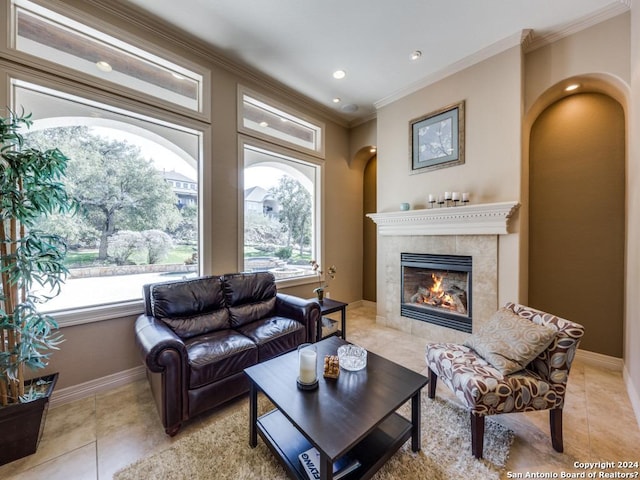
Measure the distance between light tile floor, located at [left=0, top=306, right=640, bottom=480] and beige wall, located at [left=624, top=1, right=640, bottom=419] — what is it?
22cm

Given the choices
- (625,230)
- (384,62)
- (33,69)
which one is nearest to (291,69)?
(384,62)

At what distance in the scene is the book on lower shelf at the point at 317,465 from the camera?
131 cm

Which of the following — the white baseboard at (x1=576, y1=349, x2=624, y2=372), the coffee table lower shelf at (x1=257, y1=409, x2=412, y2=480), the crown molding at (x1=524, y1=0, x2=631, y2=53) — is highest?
the crown molding at (x1=524, y1=0, x2=631, y2=53)

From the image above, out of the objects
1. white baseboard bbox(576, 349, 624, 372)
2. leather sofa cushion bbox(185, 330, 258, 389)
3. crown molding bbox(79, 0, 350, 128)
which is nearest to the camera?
leather sofa cushion bbox(185, 330, 258, 389)

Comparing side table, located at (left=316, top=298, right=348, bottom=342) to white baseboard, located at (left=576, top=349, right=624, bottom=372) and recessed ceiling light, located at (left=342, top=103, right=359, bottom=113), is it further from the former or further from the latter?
recessed ceiling light, located at (left=342, top=103, right=359, bottom=113)

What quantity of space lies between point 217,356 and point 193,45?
10.3 feet

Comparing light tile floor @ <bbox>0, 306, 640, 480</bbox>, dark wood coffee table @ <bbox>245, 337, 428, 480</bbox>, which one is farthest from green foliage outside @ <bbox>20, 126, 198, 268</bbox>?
dark wood coffee table @ <bbox>245, 337, 428, 480</bbox>

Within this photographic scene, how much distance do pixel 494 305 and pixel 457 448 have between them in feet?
5.71

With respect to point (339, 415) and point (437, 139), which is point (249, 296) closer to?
point (339, 415)

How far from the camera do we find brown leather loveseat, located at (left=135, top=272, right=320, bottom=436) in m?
1.78

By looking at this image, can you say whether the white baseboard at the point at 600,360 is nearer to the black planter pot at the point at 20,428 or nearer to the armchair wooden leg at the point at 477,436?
the armchair wooden leg at the point at 477,436

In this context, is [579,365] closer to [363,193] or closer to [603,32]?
[603,32]

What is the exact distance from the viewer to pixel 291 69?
3.23 m

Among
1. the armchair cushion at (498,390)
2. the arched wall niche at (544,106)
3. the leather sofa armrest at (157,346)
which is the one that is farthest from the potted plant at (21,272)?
the arched wall niche at (544,106)
